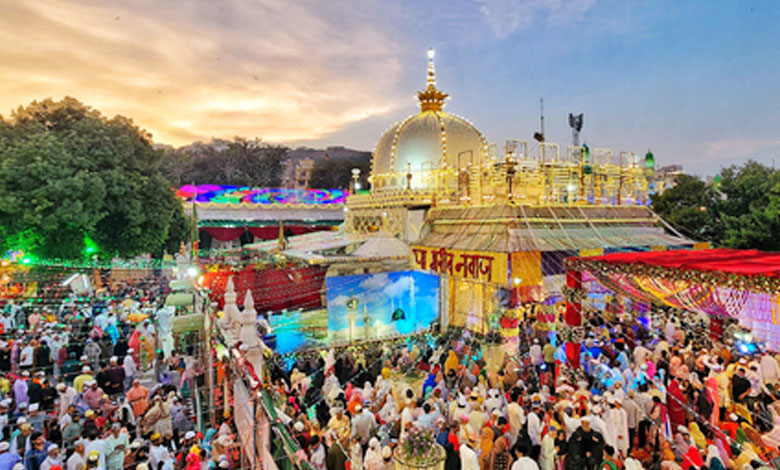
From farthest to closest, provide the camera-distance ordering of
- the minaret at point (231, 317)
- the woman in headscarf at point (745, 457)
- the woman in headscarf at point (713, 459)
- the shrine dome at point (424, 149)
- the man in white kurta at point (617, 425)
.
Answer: the shrine dome at point (424, 149), the minaret at point (231, 317), the man in white kurta at point (617, 425), the woman in headscarf at point (745, 457), the woman in headscarf at point (713, 459)

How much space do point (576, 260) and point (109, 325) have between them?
43.6 ft

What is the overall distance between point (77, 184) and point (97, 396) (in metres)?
8.11

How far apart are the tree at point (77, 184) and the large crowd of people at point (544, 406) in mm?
8698

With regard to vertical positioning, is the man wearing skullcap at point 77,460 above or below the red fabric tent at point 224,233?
below

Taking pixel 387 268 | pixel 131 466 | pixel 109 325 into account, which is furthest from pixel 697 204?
pixel 109 325

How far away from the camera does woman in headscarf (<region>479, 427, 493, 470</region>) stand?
22.7ft

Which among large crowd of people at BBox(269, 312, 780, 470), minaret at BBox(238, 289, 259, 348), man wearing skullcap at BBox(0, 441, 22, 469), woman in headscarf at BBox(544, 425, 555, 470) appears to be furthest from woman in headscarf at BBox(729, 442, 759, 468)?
man wearing skullcap at BBox(0, 441, 22, 469)

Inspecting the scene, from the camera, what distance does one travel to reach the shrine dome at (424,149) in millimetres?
16547

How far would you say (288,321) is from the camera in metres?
14.2

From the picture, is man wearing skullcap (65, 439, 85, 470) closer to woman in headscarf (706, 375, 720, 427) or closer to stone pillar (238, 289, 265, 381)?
stone pillar (238, 289, 265, 381)

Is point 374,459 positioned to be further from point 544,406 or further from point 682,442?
point 682,442

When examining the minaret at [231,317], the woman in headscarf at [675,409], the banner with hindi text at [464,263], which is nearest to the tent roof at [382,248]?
the banner with hindi text at [464,263]

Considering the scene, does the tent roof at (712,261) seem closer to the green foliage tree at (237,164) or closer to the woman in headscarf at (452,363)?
the woman in headscarf at (452,363)

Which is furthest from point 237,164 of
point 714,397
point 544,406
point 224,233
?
point 714,397
